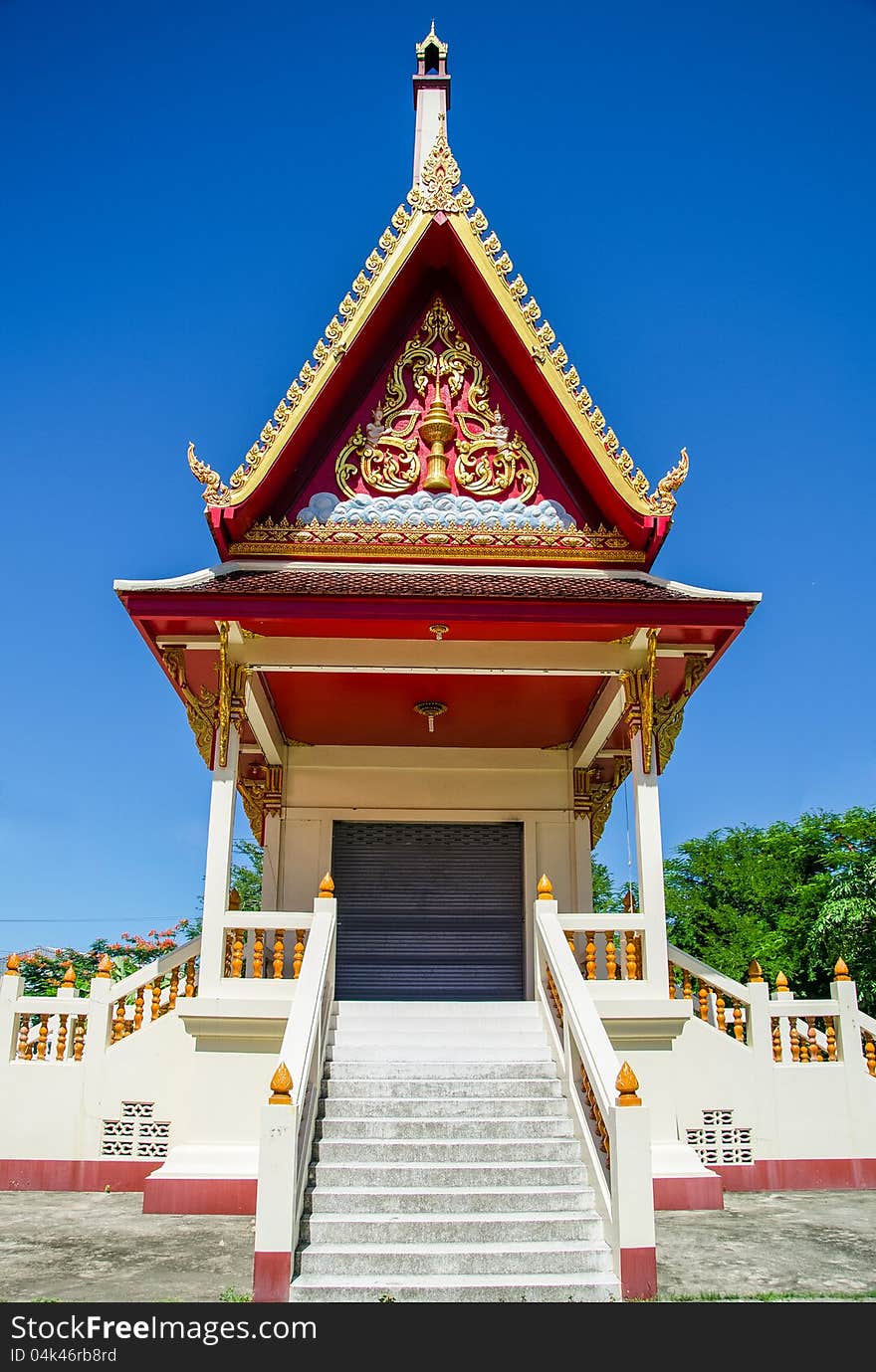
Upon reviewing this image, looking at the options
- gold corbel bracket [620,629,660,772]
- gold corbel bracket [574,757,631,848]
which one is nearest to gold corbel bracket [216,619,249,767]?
gold corbel bracket [620,629,660,772]

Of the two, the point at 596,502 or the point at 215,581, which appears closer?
the point at 215,581

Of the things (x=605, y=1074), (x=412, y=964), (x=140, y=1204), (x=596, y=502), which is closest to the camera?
(x=605, y=1074)

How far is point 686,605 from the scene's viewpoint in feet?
26.7

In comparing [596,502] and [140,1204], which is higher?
[596,502]

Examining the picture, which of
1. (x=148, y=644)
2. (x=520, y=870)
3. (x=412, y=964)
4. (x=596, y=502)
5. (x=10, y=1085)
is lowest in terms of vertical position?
(x=10, y=1085)

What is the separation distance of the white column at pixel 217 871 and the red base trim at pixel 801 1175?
13.0 ft

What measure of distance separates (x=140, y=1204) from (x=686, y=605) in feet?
18.5

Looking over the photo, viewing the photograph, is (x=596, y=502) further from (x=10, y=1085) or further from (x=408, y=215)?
(x=10, y=1085)

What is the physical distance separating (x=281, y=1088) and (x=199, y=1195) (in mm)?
2616

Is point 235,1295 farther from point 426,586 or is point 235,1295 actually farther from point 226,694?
point 426,586

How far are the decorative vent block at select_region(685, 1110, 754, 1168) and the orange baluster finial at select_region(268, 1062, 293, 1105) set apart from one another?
4.26 m

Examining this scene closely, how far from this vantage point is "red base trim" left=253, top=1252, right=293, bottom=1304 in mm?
5012

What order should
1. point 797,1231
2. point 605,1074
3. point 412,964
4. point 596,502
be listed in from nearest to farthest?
point 605,1074 < point 797,1231 < point 596,502 < point 412,964
